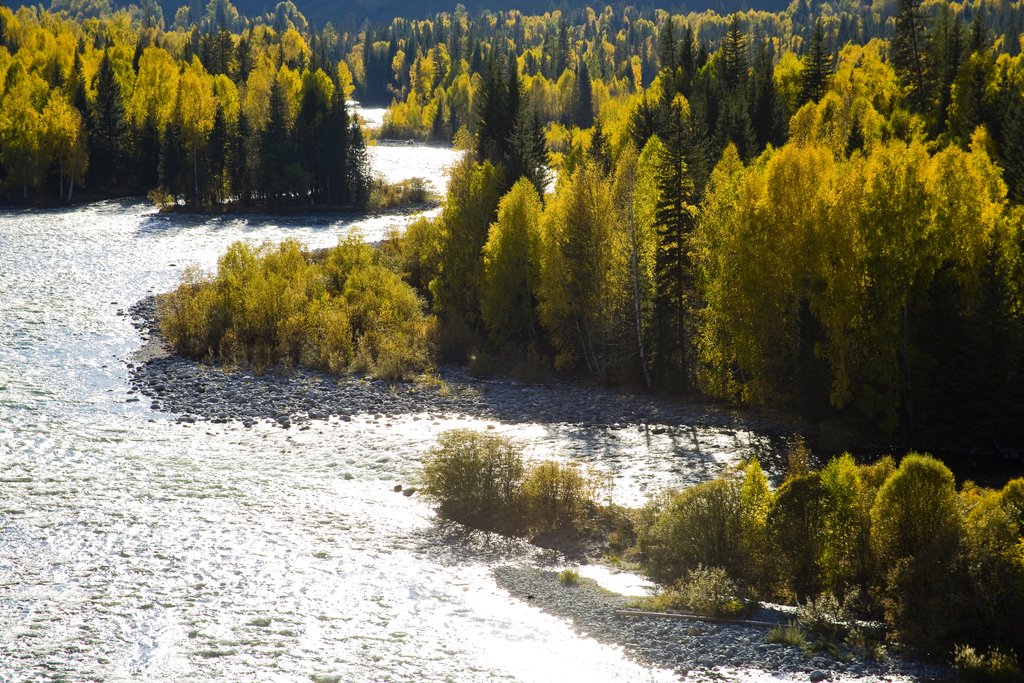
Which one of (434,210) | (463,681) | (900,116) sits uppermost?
(900,116)

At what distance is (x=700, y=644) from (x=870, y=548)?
180 inches

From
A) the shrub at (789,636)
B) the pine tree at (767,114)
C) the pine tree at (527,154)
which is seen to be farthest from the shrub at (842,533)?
the pine tree at (767,114)

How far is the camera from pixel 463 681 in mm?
15906

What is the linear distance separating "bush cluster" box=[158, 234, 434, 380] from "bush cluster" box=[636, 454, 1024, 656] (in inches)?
817

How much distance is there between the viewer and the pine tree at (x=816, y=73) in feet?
222

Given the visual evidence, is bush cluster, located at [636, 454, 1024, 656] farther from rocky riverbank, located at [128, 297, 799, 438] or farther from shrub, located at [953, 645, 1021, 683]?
rocky riverbank, located at [128, 297, 799, 438]

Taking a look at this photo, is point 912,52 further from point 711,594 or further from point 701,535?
point 711,594

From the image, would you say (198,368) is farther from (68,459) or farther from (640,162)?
(640,162)

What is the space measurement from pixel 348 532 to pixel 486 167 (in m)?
26.6

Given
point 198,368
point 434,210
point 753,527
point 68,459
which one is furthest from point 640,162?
point 434,210

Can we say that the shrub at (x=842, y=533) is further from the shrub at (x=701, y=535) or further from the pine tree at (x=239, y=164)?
the pine tree at (x=239, y=164)

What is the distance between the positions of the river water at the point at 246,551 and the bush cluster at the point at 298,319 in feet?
17.4

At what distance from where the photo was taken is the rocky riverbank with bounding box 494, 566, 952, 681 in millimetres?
15320

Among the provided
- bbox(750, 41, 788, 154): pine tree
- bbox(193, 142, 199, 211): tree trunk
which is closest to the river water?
bbox(750, 41, 788, 154): pine tree
